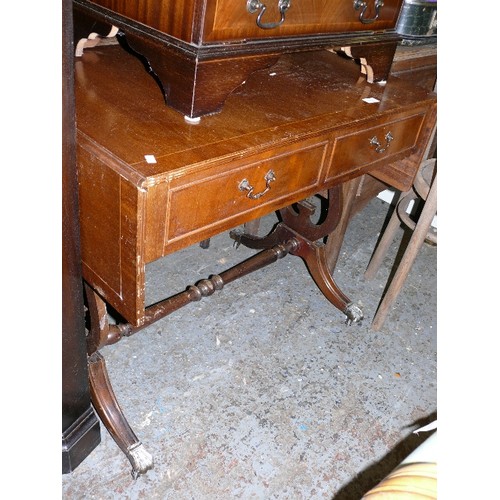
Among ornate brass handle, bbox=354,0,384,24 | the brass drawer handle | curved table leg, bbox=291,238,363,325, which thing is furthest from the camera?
curved table leg, bbox=291,238,363,325

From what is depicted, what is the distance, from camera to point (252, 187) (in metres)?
1.11

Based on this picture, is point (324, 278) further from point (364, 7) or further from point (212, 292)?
point (364, 7)

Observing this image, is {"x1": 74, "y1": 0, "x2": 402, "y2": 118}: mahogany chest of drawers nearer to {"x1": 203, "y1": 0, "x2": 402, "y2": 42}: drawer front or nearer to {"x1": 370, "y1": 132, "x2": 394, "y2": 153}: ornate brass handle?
{"x1": 203, "y1": 0, "x2": 402, "y2": 42}: drawer front

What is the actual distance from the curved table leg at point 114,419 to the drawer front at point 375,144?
86 cm

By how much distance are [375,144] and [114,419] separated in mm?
1082

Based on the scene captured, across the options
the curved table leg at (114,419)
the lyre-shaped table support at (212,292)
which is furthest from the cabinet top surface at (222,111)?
the curved table leg at (114,419)

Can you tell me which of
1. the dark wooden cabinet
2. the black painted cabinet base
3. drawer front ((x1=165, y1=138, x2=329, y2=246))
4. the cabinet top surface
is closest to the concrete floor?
the black painted cabinet base

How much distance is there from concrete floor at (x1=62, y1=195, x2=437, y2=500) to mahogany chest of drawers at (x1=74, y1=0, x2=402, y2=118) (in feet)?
3.21

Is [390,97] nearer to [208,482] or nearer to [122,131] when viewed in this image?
[122,131]

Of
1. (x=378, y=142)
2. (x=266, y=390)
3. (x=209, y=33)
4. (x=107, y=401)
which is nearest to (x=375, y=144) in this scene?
(x=378, y=142)

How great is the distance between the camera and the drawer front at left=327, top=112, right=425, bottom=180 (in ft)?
4.32

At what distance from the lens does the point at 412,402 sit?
178cm

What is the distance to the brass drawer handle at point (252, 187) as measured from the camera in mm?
1088

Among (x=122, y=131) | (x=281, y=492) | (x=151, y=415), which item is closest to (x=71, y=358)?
(x=151, y=415)
